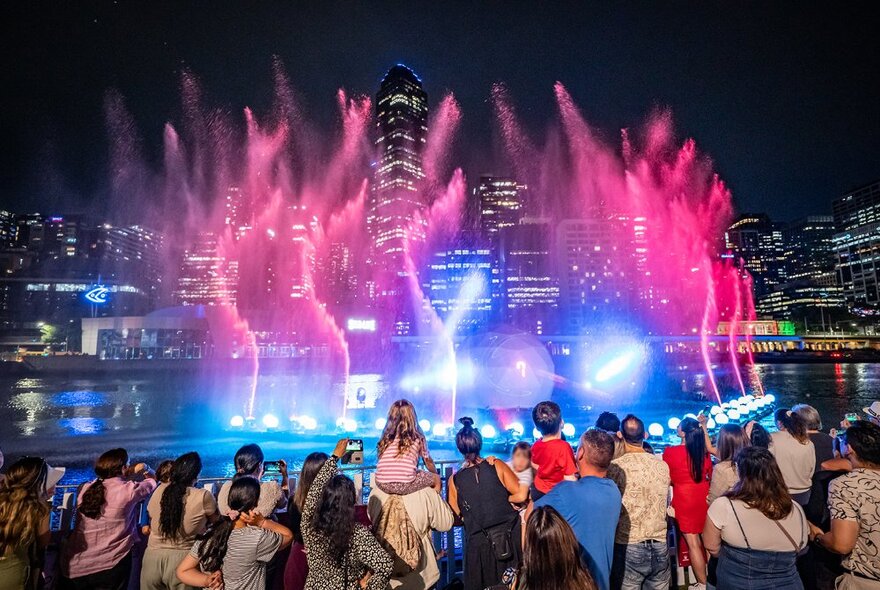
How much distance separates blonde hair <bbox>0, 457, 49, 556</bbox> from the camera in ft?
12.4

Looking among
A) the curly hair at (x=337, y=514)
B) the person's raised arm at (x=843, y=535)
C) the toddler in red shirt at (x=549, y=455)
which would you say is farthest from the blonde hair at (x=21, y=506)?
the person's raised arm at (x=843, y=535)

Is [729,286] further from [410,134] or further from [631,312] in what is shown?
[410,134]

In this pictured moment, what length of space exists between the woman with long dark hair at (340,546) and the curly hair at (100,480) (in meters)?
2.47

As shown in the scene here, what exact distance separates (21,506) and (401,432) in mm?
3399

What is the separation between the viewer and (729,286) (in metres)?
193

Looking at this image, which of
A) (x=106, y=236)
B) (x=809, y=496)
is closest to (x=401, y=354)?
(x=809, y=496)

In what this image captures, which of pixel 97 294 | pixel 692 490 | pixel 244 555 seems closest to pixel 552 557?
pixel 244 555

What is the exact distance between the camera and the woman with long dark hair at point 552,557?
97.7 inches

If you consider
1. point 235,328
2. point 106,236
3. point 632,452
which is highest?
point 106,236

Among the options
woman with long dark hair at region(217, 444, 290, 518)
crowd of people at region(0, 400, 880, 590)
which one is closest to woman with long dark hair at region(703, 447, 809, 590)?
crowd of people at region(0, 400, 880, 590)

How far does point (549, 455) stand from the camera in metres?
4.64

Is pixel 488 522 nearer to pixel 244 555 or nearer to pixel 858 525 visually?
pixel 244 555

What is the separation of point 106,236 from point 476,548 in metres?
196

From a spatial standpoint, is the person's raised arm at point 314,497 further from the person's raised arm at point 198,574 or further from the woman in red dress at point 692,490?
the woman in red dress at point 692,490
